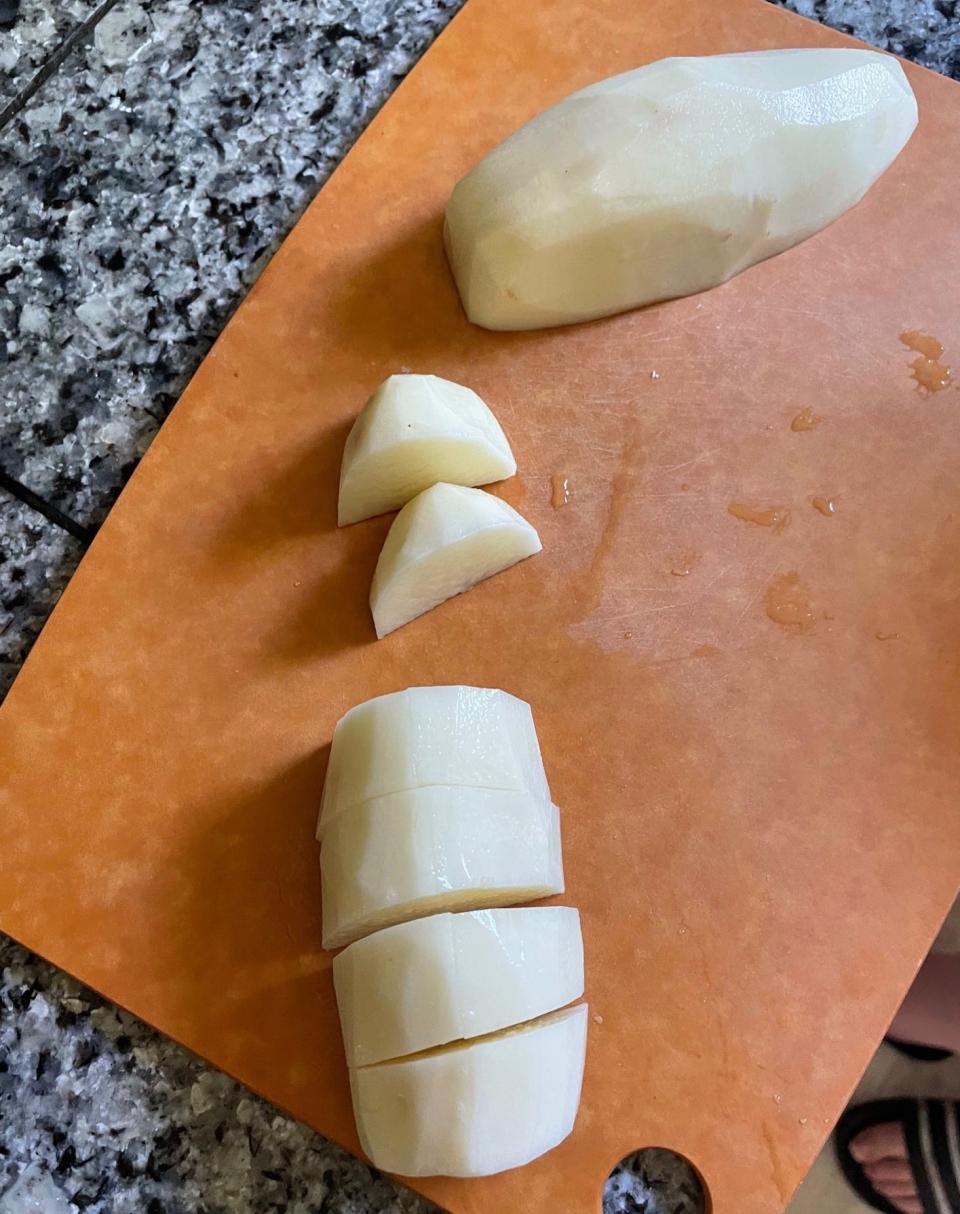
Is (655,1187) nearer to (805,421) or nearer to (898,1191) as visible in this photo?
(898,1191)

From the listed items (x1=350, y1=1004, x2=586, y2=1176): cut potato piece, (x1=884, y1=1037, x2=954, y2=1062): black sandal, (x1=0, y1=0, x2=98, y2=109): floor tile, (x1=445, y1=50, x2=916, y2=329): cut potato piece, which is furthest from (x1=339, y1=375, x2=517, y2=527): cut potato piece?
(x1=884, y1=1037, x2=954, y2=1062): black sandal

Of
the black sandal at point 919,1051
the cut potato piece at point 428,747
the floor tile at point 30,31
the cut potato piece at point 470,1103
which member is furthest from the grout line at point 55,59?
the black sandal at point 919,1051

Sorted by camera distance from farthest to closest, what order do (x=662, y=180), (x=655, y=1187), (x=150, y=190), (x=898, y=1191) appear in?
(x=898, y=1191) → (x=150, y=190) → (x=662, y=180) → (x=655, y=1187)

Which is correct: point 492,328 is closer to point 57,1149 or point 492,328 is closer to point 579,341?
point 579,341

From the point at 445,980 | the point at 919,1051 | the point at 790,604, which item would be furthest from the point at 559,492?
the point at 919,1051

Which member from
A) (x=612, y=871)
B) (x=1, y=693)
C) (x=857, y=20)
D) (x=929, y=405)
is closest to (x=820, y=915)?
(x=612, y=871)
